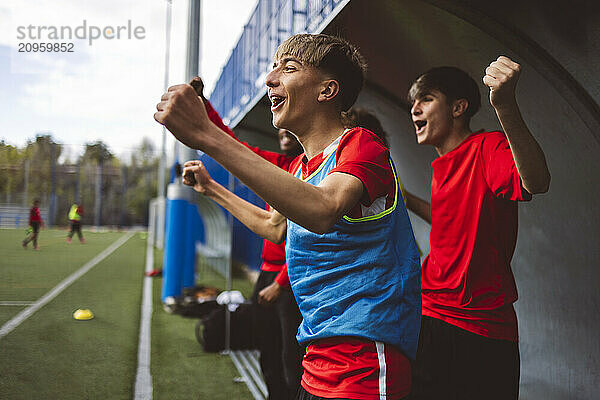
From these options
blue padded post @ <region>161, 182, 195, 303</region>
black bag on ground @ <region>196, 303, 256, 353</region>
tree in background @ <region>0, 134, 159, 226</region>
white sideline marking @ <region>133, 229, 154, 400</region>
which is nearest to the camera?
white sideline marking @ <region>133, 229, 154, 400</region>

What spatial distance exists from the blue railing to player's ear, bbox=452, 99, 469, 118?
0.92 meters

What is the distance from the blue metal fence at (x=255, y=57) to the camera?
359 cm

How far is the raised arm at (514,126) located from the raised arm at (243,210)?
2.86ft

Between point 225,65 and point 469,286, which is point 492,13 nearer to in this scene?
point 469,286

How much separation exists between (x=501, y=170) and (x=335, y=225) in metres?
0.77

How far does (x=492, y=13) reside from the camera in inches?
100.0

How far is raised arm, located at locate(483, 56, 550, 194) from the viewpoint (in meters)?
1.35

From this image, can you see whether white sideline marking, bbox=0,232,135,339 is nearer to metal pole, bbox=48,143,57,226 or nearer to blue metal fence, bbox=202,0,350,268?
metal pole, bbox=48,143,57,226

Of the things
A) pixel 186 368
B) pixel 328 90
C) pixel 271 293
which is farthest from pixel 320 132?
pixel 186 368

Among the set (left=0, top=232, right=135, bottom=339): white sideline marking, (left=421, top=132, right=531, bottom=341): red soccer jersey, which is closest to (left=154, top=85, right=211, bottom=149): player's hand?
(left=421, top=132, right=531, bottom=341): red soccer jersey

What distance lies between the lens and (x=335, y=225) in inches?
48.4

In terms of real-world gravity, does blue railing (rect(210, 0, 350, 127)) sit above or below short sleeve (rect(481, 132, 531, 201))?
above

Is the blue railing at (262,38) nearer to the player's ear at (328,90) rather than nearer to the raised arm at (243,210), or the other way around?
the raised arm at (243,210)

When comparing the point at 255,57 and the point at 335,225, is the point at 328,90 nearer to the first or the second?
the point at 335,225
